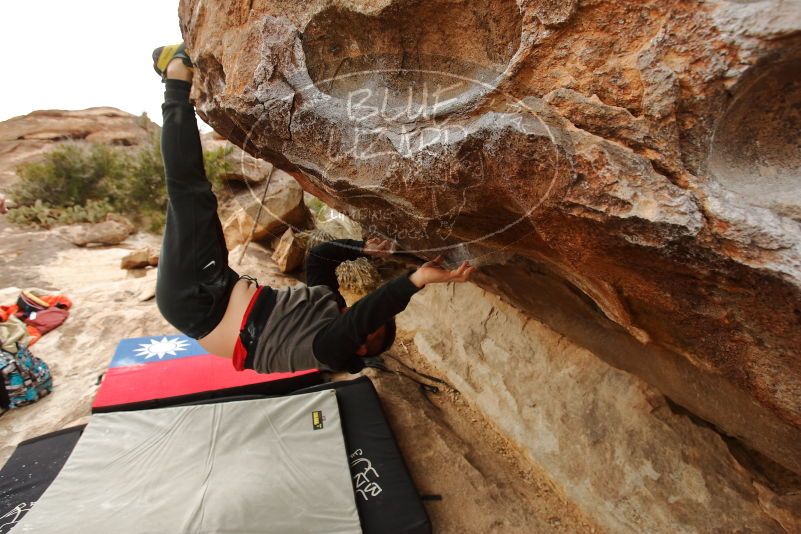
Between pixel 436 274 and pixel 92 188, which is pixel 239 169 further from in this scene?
pixel 436 274

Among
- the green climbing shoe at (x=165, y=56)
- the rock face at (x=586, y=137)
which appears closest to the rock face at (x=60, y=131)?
the green climbing shoe at (x=165, y=56)

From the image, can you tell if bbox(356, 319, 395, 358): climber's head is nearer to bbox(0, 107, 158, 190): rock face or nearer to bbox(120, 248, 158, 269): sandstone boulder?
bbox(120, 248, 158, 269): sandstone boulder

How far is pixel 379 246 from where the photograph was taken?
190 centimetres

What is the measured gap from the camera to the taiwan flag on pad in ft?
10.1

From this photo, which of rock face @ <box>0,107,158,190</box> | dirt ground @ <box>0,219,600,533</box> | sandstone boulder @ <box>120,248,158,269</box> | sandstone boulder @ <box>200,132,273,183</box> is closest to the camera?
dirt ground @ <box>0,219,600,533</box>

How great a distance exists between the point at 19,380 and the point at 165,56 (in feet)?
10.8

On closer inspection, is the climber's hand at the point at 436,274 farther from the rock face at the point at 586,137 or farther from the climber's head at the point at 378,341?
the climber's head at the point at 378,341

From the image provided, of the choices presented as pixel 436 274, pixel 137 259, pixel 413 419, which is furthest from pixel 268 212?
pixel 436 274

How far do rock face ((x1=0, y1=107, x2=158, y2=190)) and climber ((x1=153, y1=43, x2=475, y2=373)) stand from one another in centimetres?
1307

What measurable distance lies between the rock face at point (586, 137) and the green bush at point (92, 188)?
871 centimetres

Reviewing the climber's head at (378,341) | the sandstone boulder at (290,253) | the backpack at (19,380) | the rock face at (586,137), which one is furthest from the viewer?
the sandstone boulder at (290,253)

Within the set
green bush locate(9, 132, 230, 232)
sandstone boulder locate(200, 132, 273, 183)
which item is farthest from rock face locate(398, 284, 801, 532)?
green bush locate(9, 132, 230, 232)

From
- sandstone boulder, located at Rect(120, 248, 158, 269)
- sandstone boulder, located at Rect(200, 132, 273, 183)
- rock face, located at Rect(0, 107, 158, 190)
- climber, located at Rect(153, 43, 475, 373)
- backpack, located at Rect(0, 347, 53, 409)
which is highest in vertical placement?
rock face, located at Rect(0, 107, 158, 190)

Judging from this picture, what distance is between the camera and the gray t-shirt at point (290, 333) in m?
1.72
